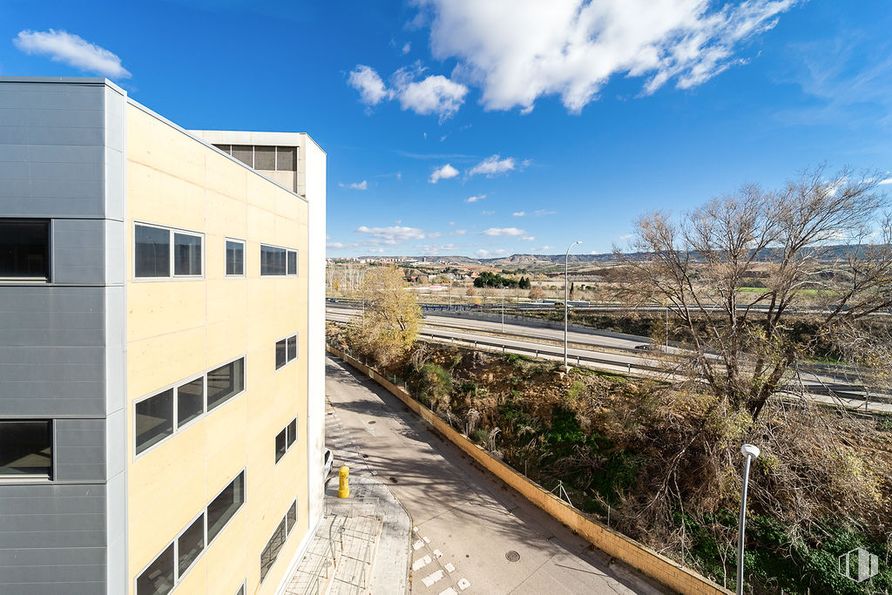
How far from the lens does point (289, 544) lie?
31.7 ft

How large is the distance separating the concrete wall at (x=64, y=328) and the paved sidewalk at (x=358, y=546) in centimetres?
678

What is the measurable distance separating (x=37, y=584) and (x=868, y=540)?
58.1 feet

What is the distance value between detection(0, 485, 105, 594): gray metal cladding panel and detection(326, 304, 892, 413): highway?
1465 centimetres

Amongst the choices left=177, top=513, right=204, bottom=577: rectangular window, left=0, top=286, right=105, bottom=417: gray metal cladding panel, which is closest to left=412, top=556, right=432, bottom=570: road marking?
left=177, top=513, right=204, bottom=577: rectangular window

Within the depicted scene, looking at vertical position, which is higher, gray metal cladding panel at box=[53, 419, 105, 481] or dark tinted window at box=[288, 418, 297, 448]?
gray metal cladding panel at box=[53, 419, 105, 481]

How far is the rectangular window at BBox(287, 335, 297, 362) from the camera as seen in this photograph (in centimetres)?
980

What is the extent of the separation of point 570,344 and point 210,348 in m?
24.6

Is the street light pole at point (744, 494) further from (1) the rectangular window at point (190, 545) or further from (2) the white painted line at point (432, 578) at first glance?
(1) the rectangular window at point (190, 545)

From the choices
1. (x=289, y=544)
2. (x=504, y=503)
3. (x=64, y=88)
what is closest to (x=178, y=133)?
(x=64, y=88)

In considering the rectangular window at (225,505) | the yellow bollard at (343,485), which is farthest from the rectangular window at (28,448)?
the yellow bollard at (343,485)

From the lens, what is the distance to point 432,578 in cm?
988

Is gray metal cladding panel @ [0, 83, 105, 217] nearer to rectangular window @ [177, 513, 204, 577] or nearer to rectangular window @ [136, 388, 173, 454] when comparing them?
rectangular window @ [136, 388, 173, 454]

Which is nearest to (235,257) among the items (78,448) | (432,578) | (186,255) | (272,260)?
(186,255)

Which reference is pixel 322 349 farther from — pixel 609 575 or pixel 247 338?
pixel 609 575
